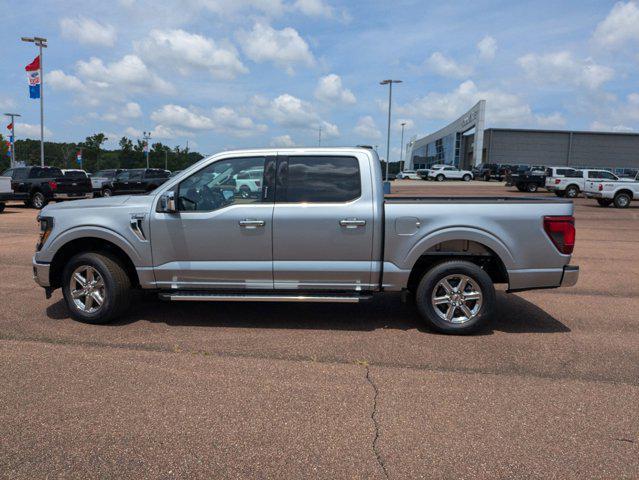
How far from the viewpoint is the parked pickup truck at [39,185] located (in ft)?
70.7

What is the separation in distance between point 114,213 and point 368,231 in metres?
2.71

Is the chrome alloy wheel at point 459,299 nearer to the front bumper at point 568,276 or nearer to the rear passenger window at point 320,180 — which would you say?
the front bumper at point 568,276

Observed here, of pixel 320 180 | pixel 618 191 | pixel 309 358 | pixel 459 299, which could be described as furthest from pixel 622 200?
pixel 309 358

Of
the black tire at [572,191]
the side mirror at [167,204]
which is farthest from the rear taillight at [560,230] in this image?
the black tire at [572,191]

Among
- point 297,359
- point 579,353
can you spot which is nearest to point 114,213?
point 297,359

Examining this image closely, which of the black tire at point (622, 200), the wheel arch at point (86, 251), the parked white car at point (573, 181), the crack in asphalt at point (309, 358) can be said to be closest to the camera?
the crack in asphalt at point (309, 358)

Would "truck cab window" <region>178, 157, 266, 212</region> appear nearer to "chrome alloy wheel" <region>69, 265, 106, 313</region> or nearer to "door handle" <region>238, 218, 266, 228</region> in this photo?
"door handle" <region>238, 218, 266, 228</region>

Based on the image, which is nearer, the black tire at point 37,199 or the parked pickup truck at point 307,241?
the parked pickup truck at point 307,241

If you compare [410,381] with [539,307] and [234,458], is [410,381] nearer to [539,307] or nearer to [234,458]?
[234,458]

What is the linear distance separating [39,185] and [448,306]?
68.7ft

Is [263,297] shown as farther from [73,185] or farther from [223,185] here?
[73,185]

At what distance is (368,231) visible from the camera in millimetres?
5328

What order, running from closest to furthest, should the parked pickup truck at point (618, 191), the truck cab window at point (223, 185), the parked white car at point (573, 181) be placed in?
the truck cab window at point (223, 185) → the parked pickup truck at point (618, 191) → the parked white car at point (573, 181)

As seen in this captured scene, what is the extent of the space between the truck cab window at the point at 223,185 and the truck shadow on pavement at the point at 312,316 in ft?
4.38
